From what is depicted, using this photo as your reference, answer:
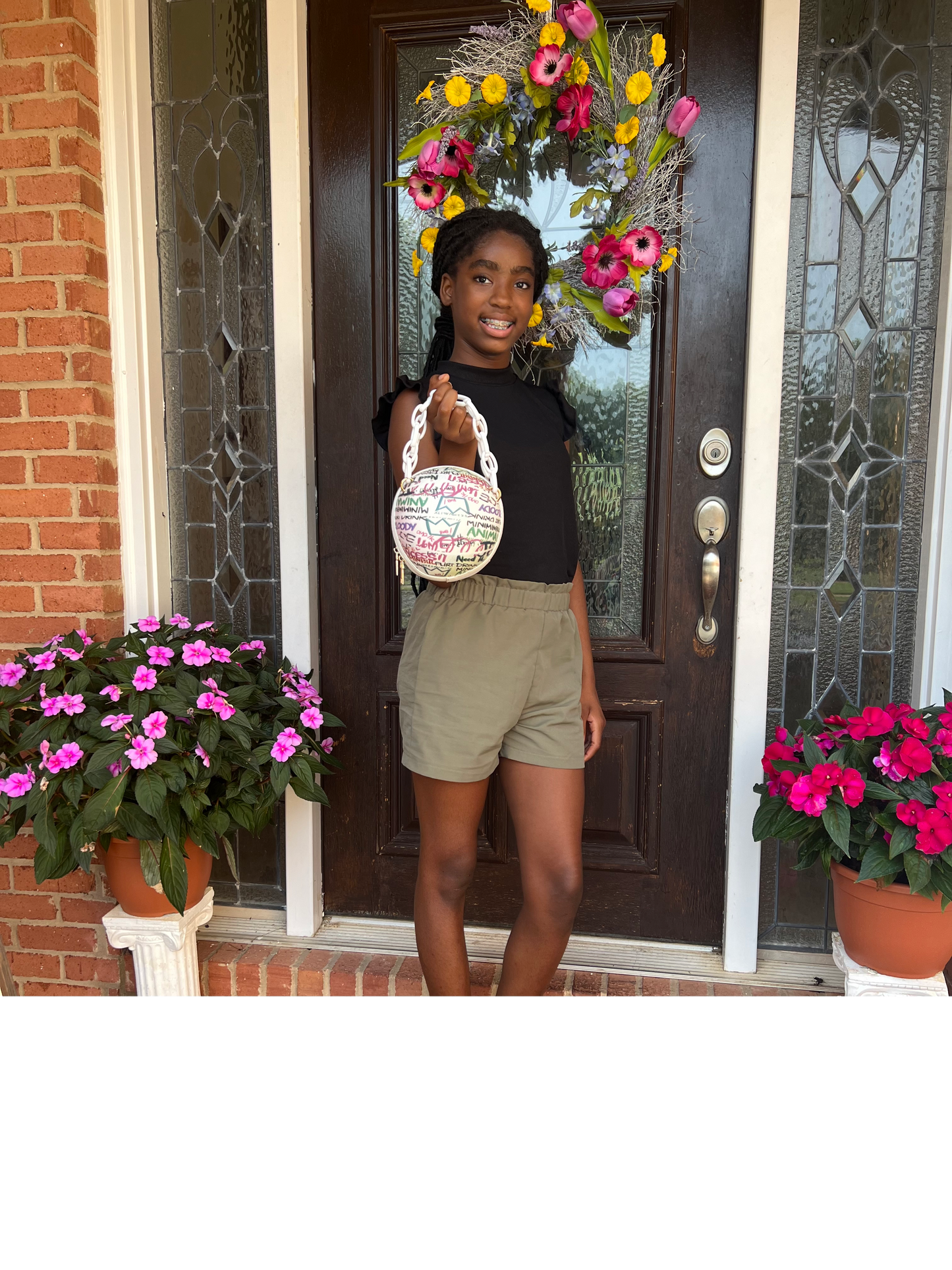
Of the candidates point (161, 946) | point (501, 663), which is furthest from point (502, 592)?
point (161, 946)

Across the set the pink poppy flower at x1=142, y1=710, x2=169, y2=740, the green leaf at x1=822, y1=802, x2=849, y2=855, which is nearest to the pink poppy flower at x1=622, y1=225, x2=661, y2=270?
the green leaf at x1=822, y1=802, x2=849, y2=855

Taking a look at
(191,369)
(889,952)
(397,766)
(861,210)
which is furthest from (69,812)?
(861,210)

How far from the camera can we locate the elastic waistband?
60.8 inches

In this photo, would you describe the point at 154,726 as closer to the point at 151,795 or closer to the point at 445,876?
the point at 151,795

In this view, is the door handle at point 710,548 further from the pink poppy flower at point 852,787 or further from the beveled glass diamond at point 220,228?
the beveled glass diamond at point 220,228

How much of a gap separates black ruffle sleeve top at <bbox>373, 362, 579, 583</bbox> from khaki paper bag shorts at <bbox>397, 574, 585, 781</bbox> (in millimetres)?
47

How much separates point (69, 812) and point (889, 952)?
1743mm

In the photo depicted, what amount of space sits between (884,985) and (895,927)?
149 millimetres

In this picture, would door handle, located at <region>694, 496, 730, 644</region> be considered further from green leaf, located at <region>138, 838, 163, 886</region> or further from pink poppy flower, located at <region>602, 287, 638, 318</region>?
green leaf, located at <region>138, 838, 163, 886</region>

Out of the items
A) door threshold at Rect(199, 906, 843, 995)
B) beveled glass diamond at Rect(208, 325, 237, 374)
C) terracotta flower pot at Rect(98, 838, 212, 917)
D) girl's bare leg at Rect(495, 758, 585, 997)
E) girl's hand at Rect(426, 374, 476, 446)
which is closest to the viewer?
girl's hand at Rect(426, 374, 476, 446)

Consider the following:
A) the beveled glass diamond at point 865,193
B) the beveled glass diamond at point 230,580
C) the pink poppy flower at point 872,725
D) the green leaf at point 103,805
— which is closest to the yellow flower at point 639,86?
the beveled glass diamond at point 865,193

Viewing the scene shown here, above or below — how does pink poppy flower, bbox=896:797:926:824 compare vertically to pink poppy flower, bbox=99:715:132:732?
below

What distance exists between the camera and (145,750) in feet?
5.45
